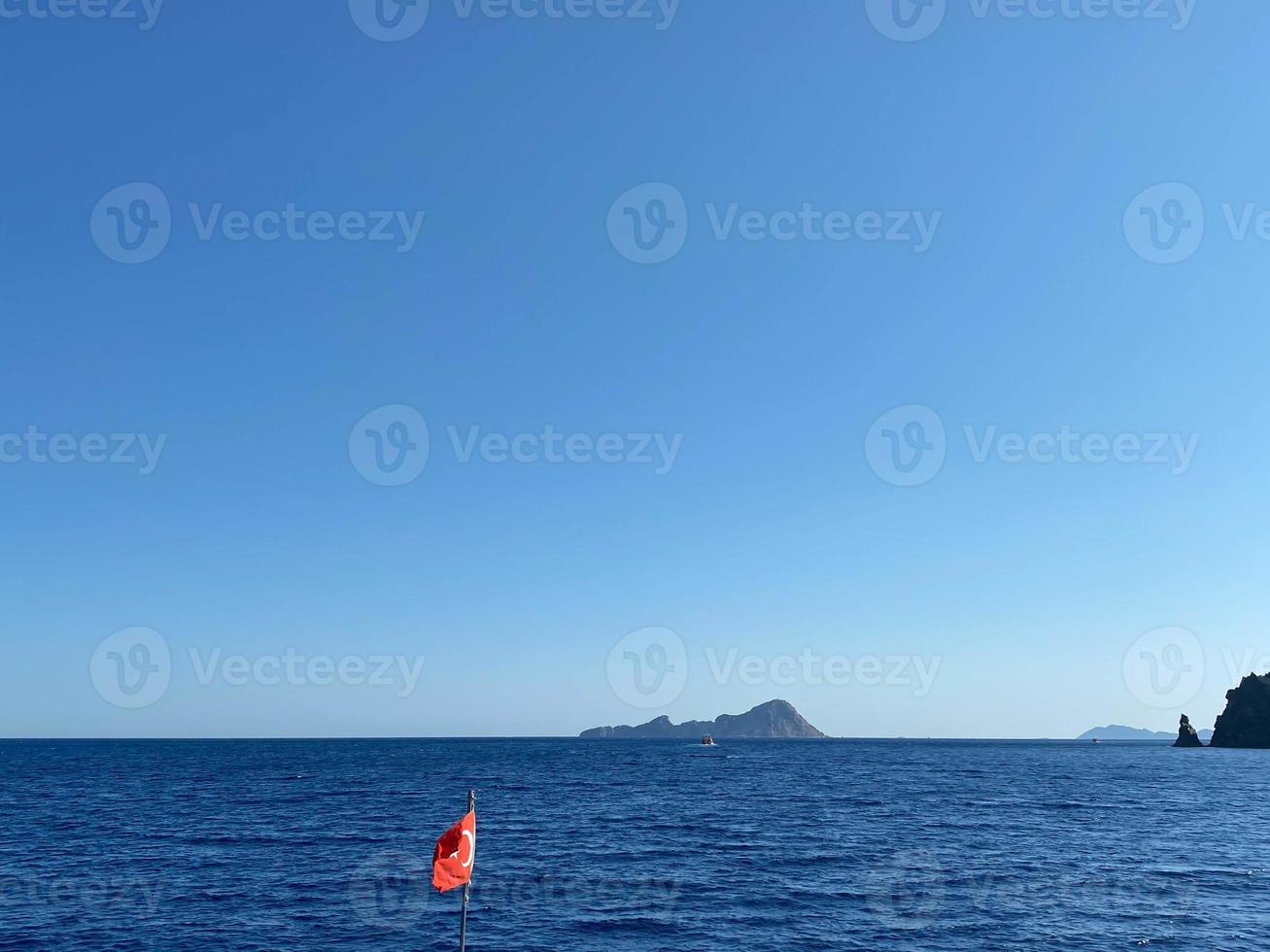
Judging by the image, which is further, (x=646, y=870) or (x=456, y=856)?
(x=646, y=870)

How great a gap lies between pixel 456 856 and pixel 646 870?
26.6 m

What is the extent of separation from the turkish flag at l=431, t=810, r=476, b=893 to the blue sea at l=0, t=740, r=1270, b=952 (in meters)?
12.4

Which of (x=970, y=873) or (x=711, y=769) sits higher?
(x=970, y=873)

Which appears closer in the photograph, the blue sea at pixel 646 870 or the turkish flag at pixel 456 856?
the turkish flag at pixel 456 856

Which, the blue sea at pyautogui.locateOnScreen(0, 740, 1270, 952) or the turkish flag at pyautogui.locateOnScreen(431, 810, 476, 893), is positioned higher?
the turkish flag at pyautogui.locateOnScreen(431, 810, 476, 893)

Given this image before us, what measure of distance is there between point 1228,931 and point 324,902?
41538mm

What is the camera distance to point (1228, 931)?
35281 millimetres

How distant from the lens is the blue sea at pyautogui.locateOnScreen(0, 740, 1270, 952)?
3506cm

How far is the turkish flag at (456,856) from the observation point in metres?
23.4

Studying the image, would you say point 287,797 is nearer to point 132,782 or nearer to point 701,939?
point 132,782

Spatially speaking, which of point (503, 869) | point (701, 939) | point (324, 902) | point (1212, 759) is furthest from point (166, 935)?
point (1212, 759)

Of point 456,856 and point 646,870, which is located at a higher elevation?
point 456,856

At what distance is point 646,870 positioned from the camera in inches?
1841

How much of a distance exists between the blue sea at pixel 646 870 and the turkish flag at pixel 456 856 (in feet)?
40.8
